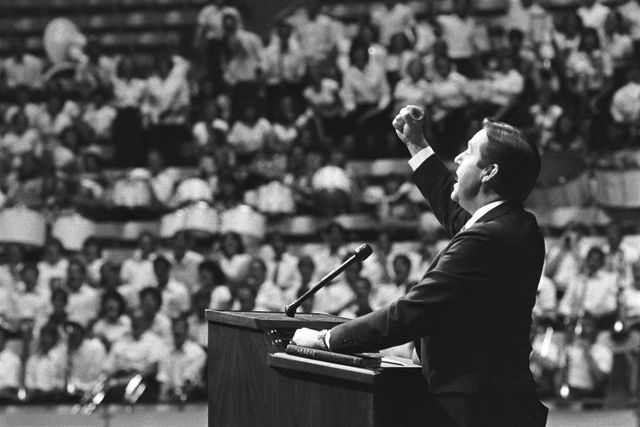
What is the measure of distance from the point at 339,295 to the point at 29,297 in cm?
269

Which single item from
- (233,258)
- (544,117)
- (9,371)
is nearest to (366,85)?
(544,117)

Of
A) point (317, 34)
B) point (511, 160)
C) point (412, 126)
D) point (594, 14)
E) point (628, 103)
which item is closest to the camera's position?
point (511, 160)

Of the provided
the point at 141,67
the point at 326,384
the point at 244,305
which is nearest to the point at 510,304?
the point at 326,384

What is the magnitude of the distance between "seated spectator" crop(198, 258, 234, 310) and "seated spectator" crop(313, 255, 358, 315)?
0.72 metres

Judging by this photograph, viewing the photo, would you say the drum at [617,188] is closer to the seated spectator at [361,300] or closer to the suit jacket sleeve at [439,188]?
the seated spectator at [361,300]

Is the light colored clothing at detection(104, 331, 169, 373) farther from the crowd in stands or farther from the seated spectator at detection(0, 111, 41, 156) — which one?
the seated spectator at detection(0, 111, 41, 156)

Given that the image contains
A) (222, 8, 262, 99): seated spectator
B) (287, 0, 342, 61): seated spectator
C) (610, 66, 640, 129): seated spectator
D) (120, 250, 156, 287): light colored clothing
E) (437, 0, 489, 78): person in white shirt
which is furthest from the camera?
(287, 0, 342, 61): seated spectator

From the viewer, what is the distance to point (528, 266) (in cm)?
323

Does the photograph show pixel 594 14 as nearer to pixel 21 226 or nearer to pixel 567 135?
pixel 567 135

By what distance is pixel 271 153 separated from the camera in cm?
1270

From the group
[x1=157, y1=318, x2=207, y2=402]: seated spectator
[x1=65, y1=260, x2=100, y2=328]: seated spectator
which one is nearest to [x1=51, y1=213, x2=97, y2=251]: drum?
[x1=65, y1=260, x2=100, y2=328]: seated spectator

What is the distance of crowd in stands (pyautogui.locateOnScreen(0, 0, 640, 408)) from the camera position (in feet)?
33.6

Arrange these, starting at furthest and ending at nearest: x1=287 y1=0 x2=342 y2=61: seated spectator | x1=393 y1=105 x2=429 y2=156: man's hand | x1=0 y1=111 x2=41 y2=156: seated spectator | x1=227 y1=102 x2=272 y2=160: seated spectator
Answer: x1=287 y1=0 x2=342 y2=61: seated spectator < x1=0 y1=111 x2=41 y2=156: seated spectator < x1=227 y1=102 x2=272 y2=160: seated spectator < x1=393 y1=105 x2=429 y2=156: man's hand

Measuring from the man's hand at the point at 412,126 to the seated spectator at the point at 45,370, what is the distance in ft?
22.5
